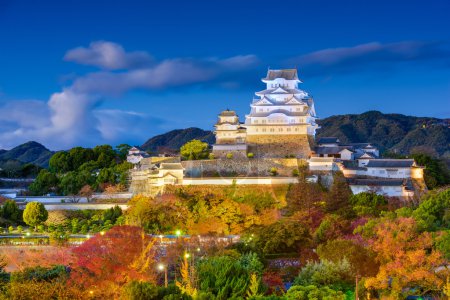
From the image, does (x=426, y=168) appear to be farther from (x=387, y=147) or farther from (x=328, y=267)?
(x=387, y=147)

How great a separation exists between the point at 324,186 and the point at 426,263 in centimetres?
1635

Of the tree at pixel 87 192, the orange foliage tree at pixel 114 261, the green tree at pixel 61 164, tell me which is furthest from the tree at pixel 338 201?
the green tree at pixel 61 164

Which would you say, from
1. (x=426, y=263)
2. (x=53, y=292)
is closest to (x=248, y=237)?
(x=426, y=263)

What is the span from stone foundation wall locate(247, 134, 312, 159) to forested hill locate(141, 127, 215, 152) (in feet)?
151

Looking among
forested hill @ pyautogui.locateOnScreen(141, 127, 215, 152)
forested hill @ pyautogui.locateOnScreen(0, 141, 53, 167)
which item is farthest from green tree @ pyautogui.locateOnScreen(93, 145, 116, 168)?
forested hill @ pyautogui.locateOnScreen(0, 141, 53, 167)

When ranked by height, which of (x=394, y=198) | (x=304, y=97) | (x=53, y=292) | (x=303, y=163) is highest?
(x=304, y=97)

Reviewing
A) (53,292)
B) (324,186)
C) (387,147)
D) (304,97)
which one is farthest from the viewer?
(387,147)

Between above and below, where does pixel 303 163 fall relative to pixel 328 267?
above

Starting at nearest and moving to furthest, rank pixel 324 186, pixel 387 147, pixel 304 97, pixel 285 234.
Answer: pixel 285 234 < pixel 324 186 < pixel 304 97 < pixel 387 147

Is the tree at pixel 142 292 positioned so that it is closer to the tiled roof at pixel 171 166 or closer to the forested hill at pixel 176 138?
the tiled roof at pixel 171 166

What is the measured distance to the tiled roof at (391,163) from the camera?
4053cm

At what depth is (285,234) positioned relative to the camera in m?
30.2

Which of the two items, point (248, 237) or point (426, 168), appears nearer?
point (248, 237)

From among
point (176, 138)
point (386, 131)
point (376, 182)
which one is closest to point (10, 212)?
point (376, 182)
